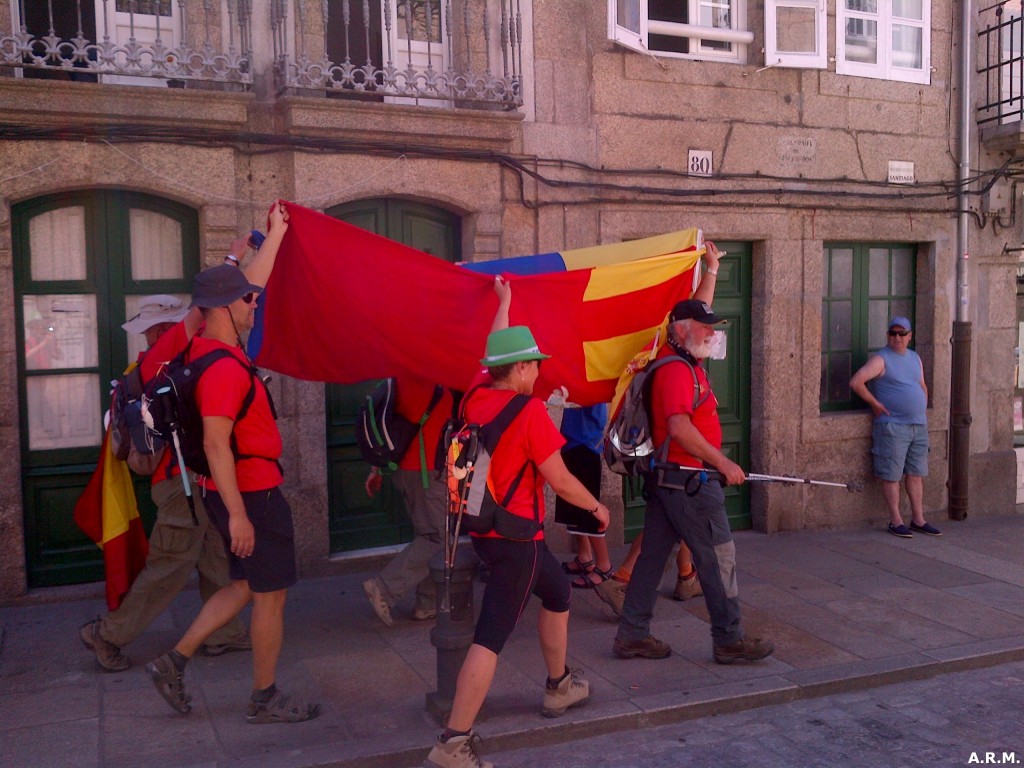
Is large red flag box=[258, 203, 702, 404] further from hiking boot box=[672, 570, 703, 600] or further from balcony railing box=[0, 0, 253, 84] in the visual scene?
balcony railing box=[0, 0, 253, 84]

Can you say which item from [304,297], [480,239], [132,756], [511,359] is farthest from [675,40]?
[132,756]

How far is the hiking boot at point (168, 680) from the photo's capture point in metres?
4.68

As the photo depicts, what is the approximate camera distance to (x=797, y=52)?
8828 millimetres

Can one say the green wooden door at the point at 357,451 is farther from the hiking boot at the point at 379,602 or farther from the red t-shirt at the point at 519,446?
the red t-shirt at the point at 519,446

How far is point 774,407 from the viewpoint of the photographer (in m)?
8.86

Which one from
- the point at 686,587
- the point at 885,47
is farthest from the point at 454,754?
the point at 885,47

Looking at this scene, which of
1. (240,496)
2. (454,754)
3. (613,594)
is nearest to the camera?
(454,754)

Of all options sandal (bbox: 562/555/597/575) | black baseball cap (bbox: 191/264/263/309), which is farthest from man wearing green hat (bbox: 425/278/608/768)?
sandal (bbox: 562/555/597/575)

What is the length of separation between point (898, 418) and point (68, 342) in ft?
22.4

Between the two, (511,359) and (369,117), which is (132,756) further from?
(369,117)

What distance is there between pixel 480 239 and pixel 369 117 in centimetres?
121

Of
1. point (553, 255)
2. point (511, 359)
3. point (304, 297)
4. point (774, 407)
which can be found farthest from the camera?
point (774, 407)

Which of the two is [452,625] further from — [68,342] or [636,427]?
[68,342]

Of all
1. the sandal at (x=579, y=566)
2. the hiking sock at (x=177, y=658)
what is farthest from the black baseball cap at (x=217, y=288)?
the sandal at (x=579, y=566)
